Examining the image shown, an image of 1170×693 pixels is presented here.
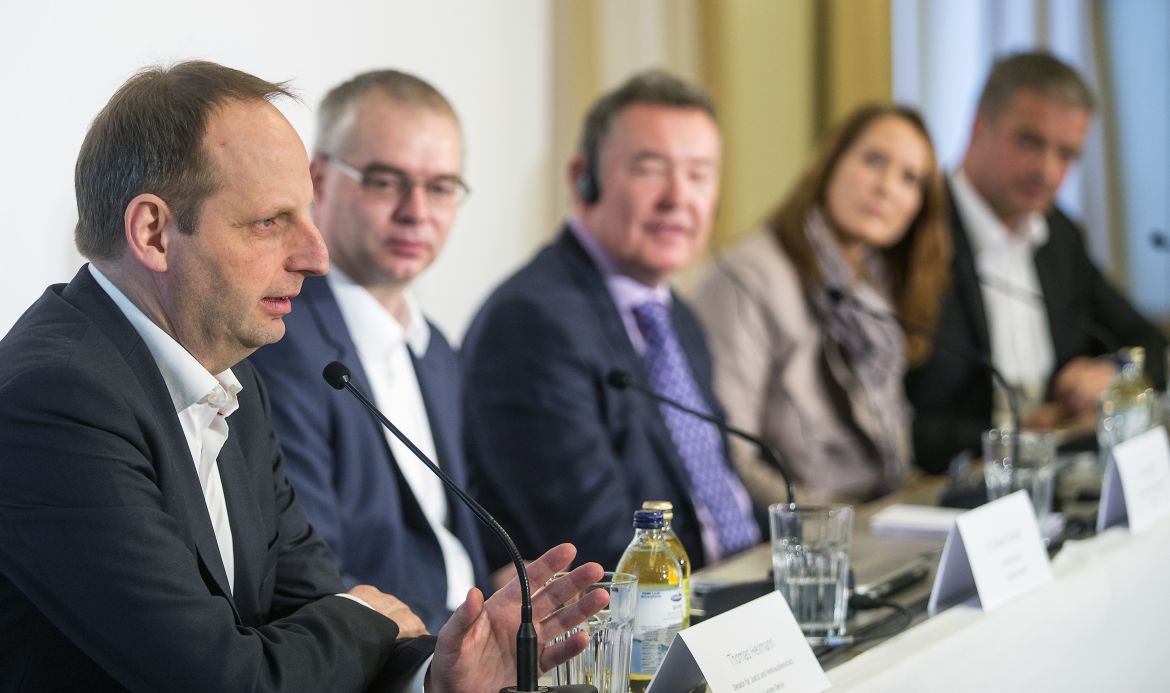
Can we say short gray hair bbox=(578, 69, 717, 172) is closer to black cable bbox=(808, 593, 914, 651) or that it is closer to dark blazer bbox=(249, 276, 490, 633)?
dark blazer bbox=(249, 276, 490, 633)

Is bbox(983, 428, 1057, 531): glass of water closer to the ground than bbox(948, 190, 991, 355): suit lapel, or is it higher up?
closer to the ground

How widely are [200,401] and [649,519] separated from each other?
1.52 ft

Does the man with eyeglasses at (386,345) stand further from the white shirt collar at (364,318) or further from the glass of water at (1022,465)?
the glass of water at (1022,465)

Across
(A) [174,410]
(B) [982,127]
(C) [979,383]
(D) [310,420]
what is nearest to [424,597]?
(D) [310,420]

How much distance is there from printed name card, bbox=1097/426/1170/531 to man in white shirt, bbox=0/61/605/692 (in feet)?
3.94

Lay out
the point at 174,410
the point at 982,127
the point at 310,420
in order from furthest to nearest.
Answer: the point at 982,127
the point at 310,420
the point at 174,410

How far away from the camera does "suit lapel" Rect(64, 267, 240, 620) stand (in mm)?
1161

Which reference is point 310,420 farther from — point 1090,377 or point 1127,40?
point 1127,40

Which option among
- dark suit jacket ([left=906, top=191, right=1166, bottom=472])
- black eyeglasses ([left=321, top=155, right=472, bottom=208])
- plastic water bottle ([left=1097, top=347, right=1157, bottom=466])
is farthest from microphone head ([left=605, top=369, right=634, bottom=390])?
dark suit jacket ([left=906, top=191, right=1166, bottom=472])

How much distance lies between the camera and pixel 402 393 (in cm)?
208

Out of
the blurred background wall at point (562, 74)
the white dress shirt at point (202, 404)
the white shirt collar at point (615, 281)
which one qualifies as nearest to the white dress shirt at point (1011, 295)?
the blurred background wall at point (562, 74)

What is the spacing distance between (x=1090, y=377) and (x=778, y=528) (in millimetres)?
2212

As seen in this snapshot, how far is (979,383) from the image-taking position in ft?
12.0

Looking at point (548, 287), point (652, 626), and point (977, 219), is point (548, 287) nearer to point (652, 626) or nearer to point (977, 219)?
point (652, 626)
